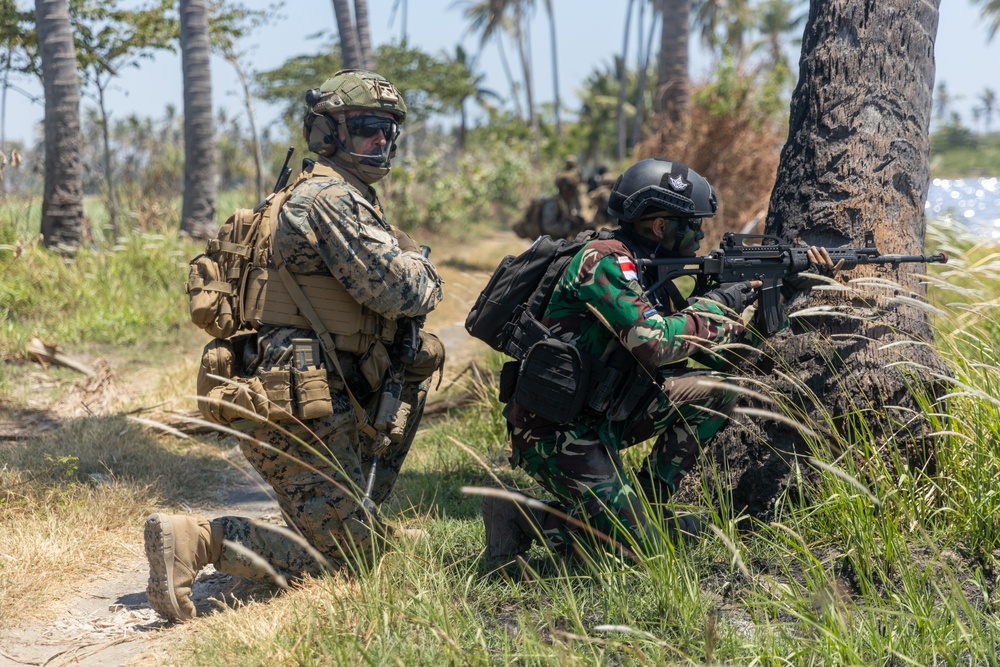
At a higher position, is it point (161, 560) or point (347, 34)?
point (347, 34)

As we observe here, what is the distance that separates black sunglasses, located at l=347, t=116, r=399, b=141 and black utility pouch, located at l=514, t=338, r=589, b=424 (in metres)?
1.18

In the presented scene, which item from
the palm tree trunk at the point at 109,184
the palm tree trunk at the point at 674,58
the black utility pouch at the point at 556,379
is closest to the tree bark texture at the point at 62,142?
the palm tree trunk at the point at 109,184

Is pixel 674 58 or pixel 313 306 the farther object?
pixel 674 58

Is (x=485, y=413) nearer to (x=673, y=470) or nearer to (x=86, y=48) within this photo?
(x=673, y=470)

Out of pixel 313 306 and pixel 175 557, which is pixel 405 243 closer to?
pixel 313 306

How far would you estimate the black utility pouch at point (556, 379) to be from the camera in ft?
10.8

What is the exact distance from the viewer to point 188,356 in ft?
24.9

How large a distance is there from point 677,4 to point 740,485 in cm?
1184

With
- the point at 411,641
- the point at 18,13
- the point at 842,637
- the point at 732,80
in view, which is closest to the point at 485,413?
the point at 411,641

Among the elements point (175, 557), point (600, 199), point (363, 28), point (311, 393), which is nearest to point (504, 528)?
point (311, 393)

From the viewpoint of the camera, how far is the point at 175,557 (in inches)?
129

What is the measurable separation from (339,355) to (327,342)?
13 centimetres

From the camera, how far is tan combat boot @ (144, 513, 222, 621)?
3.23m

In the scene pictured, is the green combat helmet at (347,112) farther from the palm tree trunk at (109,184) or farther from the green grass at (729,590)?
the palm tree trunk at (109,184)
